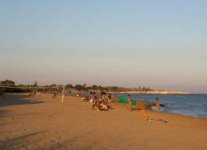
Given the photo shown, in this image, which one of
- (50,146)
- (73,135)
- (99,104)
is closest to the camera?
(50,146)

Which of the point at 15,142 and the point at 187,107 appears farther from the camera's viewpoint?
the point at 187,107

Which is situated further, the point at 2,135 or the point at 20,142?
the point at 2,135

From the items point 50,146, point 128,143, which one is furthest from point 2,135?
point 128,143

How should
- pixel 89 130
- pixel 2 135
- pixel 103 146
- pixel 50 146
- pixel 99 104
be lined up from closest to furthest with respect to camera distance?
pixel 50 146
pixel 103 146
pixel 2 135
pixel 89 130
pixel 99 104

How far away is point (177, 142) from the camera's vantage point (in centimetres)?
1449

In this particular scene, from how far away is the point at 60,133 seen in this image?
14.7m

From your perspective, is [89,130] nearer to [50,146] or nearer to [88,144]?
[88,144]

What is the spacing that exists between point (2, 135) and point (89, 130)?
460 cm

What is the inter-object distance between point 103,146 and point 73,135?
2434 mm

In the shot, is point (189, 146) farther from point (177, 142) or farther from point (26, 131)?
point (26, 131)

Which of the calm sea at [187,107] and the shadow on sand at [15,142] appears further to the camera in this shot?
the calm sea at [187,107]

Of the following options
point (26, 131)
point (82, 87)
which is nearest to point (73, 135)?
point (26, 131)

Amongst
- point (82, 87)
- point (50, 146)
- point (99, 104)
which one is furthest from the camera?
point (82, 87)

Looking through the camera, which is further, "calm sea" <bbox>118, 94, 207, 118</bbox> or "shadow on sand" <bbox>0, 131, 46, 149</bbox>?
"calm sea" <bbox>118, 94, 207, 118</bbox>
